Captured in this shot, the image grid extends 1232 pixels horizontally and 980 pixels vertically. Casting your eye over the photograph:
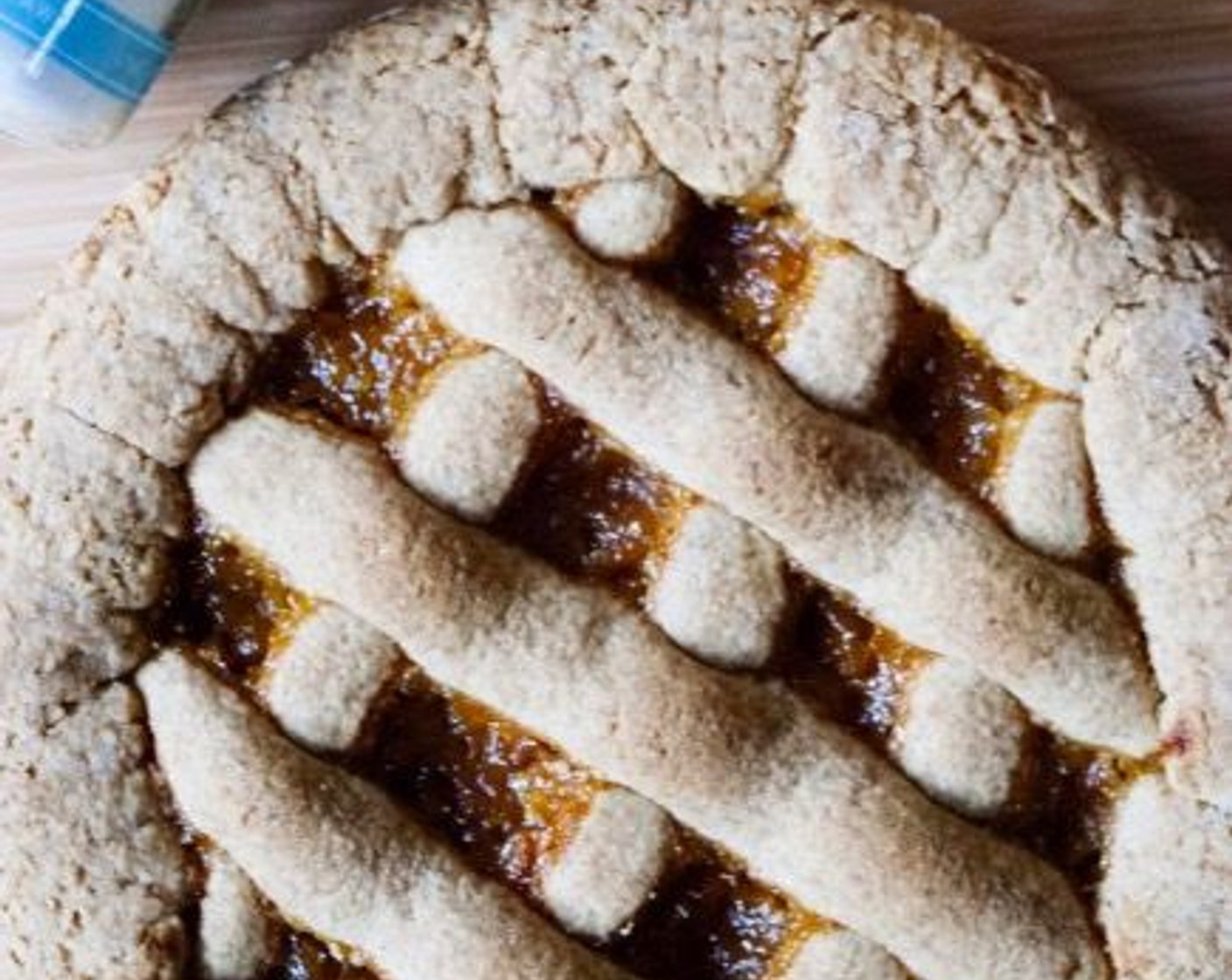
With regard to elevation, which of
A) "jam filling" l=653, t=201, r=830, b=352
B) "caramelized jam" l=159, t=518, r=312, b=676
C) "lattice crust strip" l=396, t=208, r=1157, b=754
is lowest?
"caramelized jam" l=159, t=518, r=312, b=676

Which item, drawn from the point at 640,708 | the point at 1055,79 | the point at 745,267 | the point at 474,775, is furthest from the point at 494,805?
the point at 1055,79

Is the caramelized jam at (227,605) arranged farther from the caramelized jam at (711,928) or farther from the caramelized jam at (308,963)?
the caramelized jam at (711,928)

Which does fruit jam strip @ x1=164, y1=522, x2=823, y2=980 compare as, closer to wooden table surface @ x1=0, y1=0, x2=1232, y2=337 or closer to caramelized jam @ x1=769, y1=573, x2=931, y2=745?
caramelized jam @ x1=769, y1=573, x2=931, y2=745

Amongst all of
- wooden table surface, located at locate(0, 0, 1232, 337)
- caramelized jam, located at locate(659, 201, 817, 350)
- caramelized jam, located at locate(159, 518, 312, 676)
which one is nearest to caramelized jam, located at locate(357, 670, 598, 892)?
caramelized jam, located at locate(159, 518, 312, 676)

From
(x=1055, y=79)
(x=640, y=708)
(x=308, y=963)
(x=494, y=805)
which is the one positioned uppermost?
(x=1055, y=79)

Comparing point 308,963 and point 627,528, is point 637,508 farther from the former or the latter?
point 308,963

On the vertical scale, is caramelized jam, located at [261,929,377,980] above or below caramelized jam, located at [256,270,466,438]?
below
